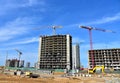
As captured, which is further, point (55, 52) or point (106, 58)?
point (55, 52)

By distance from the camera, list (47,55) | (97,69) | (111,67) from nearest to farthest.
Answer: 1. (97,69)
2. (111,67)
3. (47,55)

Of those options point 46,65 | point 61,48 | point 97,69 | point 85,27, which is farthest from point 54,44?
point 97,69

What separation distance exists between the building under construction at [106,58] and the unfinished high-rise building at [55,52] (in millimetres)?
22721

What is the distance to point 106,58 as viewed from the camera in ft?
555

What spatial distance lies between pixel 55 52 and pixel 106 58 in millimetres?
49391

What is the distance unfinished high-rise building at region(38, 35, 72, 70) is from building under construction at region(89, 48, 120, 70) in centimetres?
2272

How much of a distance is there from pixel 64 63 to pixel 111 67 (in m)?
43.5

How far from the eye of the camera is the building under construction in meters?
165

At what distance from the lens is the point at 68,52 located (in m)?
175

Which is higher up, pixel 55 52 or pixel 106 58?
pixel 55 52

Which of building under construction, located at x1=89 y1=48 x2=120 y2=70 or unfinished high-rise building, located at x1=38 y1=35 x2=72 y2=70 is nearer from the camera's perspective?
building under construction, located at x1=89 y1=48 x2=120 y2=70

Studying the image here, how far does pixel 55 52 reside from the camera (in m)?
178

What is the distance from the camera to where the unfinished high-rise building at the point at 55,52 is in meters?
172

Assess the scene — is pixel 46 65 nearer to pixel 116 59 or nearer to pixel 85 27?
pixel 85 27
